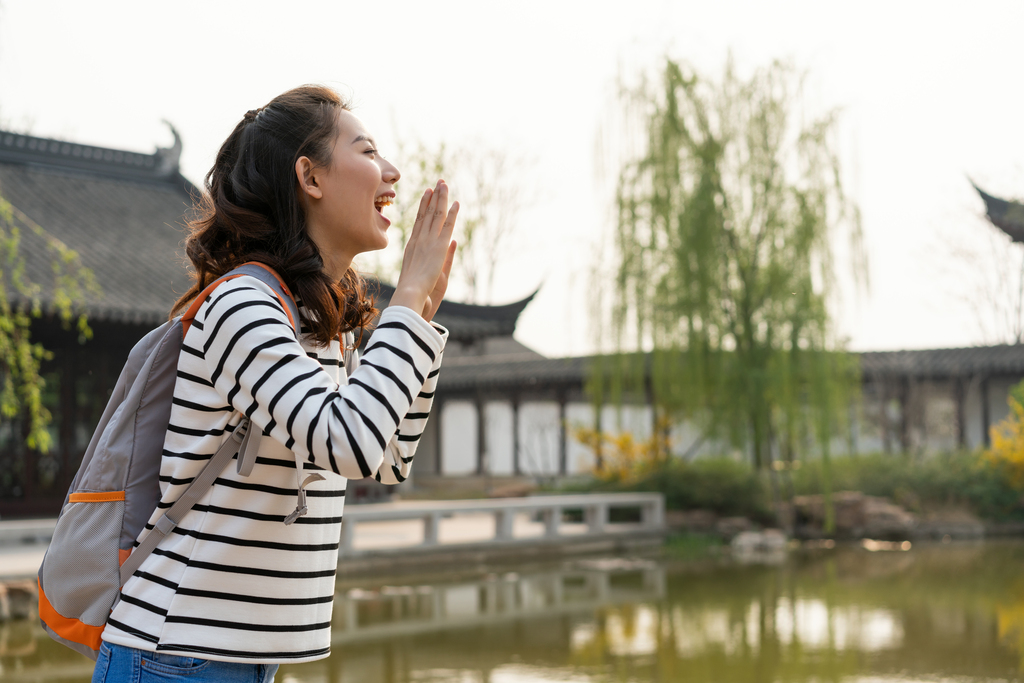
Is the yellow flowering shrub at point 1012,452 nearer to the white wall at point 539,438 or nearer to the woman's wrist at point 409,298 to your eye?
the white wall at point 539,438

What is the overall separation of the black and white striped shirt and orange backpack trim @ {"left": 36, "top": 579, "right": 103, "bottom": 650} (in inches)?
1.2

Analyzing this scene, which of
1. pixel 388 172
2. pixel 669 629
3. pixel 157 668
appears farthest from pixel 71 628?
pixel 669 629

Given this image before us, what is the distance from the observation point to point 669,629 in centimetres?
591

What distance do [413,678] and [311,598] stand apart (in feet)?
12.1

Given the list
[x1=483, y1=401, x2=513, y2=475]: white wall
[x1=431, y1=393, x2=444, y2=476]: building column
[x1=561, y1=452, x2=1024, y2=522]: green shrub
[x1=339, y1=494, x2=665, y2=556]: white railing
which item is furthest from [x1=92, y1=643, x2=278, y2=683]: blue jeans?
[x1=483, y1=401, x2=513, y2=475]: white wall

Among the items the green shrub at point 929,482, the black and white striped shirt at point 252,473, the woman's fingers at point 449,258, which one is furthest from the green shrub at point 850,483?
the black and white striped shirt at point 252,473

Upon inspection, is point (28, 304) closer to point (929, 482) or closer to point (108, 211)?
point (108, 211)

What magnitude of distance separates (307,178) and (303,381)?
303 millimetres

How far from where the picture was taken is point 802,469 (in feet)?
41.0

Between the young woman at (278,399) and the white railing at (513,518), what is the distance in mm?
7446

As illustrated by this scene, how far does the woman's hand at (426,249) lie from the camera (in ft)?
3.79

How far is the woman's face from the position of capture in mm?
1234

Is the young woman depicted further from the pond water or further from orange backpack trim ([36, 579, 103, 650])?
the pond water

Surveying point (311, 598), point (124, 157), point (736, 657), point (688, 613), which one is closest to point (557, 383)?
point (124, 157)
